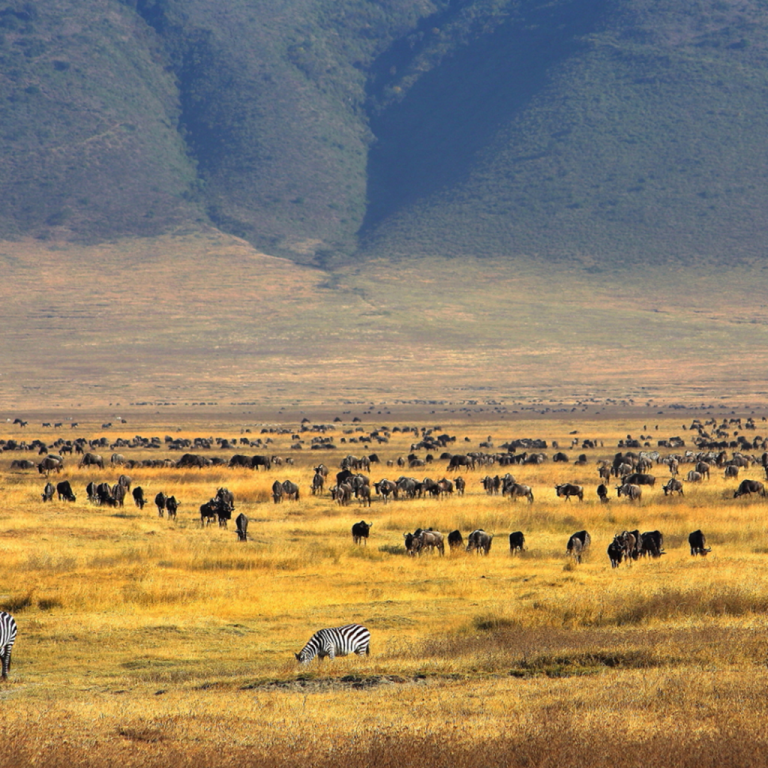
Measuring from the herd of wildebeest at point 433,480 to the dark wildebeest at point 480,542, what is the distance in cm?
3

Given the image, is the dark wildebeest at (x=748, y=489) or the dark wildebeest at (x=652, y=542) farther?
the dark wildebeest at (x=748, y=489)

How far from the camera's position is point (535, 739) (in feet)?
34.5

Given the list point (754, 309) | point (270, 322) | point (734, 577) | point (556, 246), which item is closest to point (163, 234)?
point (270, 322)

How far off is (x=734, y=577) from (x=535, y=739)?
11.1 m

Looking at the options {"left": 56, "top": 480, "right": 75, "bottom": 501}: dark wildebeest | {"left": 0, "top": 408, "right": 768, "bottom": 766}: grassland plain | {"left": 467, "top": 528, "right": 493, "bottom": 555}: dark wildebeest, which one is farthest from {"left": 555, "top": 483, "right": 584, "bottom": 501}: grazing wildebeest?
{"left": 56, "top": 480, "right": 75, "bottom": 501}: dark wildebeest

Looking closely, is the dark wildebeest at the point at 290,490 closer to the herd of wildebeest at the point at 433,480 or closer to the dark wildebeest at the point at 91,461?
the herd of wildebeest at the point at 433,480

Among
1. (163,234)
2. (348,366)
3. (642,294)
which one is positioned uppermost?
(163,234)

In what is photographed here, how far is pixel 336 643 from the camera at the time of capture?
51.8ft

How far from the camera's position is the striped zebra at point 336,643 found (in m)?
15.5

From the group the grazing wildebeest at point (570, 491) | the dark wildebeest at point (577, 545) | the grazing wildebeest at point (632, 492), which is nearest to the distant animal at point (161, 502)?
the grazing wildebeest at point (570, 491)

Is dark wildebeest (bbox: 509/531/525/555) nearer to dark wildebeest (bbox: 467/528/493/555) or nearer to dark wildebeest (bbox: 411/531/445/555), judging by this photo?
dark wildebeest (bbox: 467/528/493/555)

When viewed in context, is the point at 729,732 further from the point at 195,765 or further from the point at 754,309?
the point at 754,309

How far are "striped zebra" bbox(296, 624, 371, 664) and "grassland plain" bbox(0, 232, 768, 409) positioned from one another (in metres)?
108

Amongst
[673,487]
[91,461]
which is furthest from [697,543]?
[91,461]
